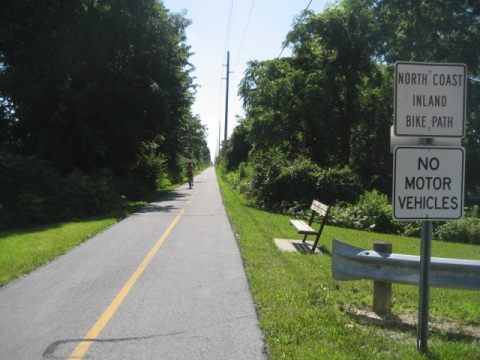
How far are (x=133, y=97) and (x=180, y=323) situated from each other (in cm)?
2287

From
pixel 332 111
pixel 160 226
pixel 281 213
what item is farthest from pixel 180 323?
pixel 332 111

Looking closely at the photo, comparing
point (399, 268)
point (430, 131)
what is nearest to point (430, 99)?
point (430, 131)

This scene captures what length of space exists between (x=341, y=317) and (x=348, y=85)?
26.6m

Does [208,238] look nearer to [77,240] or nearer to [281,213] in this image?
[77,240]

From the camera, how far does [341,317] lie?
19.9 feet

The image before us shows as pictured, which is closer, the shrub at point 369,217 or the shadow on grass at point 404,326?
the shadow on grass at point 404,326

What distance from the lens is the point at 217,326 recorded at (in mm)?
5875

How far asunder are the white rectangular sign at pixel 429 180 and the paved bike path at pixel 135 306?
2.12 meters

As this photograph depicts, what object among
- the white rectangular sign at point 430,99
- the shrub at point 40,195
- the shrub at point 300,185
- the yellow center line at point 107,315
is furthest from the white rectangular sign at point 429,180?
the shrub at point 300,185

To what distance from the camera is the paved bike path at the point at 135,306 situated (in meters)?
5.20

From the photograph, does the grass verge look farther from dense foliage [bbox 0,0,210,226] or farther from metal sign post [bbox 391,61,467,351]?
metal sign post [bbox 391,61,467,351]

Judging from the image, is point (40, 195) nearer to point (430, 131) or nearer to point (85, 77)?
point (85, 77)

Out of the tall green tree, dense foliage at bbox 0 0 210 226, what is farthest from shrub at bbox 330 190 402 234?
the tall green tree

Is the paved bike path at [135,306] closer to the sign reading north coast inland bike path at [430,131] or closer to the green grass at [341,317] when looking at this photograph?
the green grass at [341,317]
